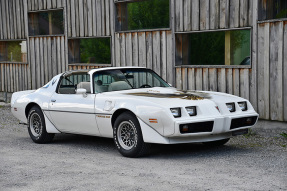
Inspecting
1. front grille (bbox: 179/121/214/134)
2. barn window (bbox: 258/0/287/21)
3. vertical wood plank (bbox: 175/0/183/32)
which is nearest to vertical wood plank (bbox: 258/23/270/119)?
barn window (bbox: 258/0/287/21)

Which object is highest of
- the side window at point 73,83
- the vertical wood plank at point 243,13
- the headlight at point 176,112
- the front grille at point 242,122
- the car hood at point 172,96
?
the vertical wood plank at point 243,13

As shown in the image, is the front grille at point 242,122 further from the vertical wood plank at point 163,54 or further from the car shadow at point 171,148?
the vertical wood plank at point 163,54

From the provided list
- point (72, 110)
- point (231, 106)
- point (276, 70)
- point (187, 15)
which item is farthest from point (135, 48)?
point (231, 106)

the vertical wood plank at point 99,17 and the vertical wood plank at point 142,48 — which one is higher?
the vertical wood plank at point 99,17

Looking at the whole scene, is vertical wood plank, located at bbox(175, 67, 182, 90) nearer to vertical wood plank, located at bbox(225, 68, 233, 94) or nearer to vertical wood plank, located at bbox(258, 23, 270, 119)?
vertical wood plank, located at bbox(225, 68, 233, 94)

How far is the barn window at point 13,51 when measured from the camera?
1736 cm

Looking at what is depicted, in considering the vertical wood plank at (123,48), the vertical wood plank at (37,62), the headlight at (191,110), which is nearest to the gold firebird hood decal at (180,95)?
the headlight at (191,110)

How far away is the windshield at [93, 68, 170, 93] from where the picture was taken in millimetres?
8484

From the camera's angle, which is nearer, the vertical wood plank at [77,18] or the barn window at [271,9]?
the barn window at [271,9]

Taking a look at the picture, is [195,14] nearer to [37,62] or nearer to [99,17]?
[99,17]

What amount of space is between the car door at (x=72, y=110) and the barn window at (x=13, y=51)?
8.46m

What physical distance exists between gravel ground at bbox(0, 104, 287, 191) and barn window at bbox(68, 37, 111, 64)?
5.14 m

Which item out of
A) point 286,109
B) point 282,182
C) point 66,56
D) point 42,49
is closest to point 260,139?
point 286,109

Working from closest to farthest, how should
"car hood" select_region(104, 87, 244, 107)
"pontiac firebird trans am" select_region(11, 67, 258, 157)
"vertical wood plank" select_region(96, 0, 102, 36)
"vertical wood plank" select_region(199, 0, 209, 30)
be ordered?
"pontiac firebird trans am" select_region(11, 67, 258, 157) → "car hood" select_region(104, 87, 244, 107) → "vertical wood plank" select_region(199, 0, 209, 30) → "vertical wood plank" select_region(96, 0, 102, 36)
